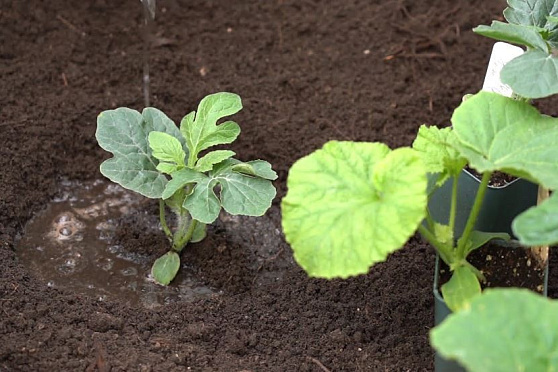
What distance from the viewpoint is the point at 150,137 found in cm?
239

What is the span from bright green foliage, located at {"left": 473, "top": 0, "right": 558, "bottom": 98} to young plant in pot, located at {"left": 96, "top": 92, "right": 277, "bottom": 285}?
0.72 metres

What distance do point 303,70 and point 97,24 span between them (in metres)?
0.91

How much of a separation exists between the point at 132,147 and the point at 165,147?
15cm

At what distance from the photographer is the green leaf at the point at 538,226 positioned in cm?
162

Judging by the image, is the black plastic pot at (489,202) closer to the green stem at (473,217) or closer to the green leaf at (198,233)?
the green stem at (473,217)

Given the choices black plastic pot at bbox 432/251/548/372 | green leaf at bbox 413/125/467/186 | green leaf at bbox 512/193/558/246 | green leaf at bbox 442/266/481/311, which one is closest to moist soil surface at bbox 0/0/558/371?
black plastic pot at bbox 432/251/548/372

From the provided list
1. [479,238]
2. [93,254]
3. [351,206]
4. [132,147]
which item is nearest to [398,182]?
[351,206]

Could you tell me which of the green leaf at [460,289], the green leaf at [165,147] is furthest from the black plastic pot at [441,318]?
the green leaf at [165,147]

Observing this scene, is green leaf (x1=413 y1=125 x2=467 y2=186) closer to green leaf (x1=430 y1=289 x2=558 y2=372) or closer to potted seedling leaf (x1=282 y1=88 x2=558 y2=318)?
potted seedling leaf (x1=282 y1=88 x2=558 y2=318)

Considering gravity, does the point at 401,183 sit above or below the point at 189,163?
above

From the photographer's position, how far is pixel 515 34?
2.00 m

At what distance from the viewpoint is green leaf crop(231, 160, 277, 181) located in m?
2.33

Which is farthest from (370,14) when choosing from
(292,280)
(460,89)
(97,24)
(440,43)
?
(292,280)

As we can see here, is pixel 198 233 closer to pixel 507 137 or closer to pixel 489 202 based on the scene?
pixel 489 202
